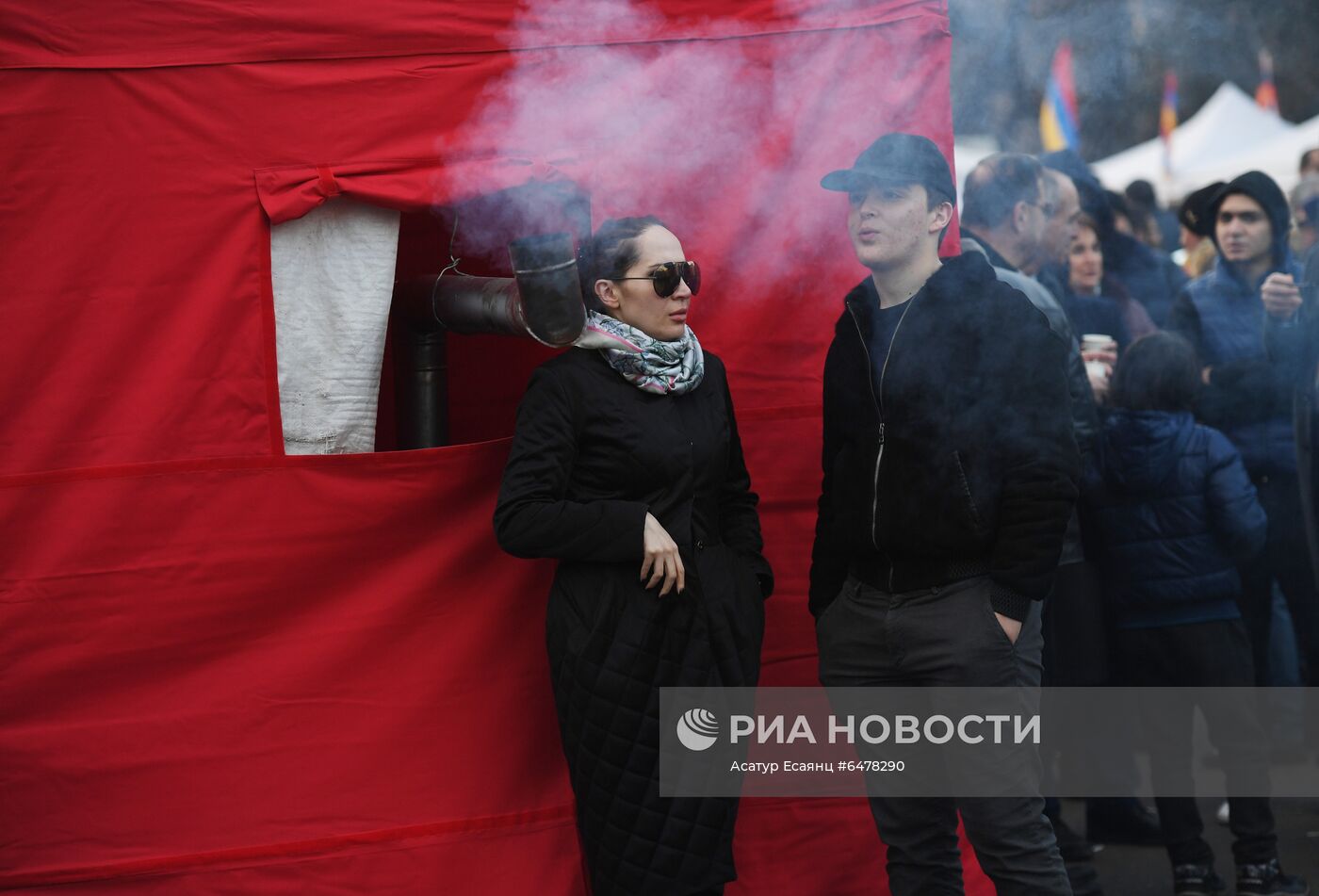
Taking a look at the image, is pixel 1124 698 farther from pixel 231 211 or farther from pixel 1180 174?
pixel 1180 174

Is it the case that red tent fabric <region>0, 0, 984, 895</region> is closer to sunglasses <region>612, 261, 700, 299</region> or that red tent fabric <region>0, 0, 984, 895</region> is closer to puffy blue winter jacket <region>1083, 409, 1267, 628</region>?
sunglasses <region>612, 261, 700, 299</region>

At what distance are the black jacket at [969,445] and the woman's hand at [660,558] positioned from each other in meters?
A: 0.43

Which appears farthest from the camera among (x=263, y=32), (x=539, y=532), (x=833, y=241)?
(x=833, y=241)

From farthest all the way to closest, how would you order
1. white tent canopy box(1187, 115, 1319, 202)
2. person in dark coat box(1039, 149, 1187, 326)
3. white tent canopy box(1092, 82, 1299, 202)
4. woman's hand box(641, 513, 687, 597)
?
1. white tent canopy box(1092, 82, 1299, 202)
2. white tent canopy box(1187, 115, 1319, 202)
3. person in dark coat box(1039, 149, 1187, 326)
4. woman's hand box(641, 513, 687, 597)

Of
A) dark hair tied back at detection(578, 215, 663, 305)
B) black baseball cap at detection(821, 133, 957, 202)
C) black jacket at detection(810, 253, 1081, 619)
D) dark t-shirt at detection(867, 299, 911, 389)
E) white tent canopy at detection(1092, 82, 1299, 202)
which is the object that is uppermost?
white tent canopy at detection(1092, 82, 1299, 202)

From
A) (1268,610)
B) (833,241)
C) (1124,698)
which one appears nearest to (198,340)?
(833,241)

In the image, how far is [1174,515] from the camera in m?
3.93

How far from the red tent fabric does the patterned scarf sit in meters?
0.40

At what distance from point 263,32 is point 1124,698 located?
10.1 feet

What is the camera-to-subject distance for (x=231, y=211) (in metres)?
2.94

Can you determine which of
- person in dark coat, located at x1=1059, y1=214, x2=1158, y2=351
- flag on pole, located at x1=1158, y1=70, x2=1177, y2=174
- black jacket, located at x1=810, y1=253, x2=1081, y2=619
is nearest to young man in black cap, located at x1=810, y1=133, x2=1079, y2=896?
black jacket, located at x1=810, y1=253, x2=1081, y2=619

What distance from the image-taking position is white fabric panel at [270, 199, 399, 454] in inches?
118

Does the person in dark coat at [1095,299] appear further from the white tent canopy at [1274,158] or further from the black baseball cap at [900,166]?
the white tent canopy at [1274,158]

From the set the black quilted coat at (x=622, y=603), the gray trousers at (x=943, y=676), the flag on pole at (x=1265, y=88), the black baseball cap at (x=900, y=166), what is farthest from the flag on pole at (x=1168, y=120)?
the black quilted coat at (x=622, y=603)
